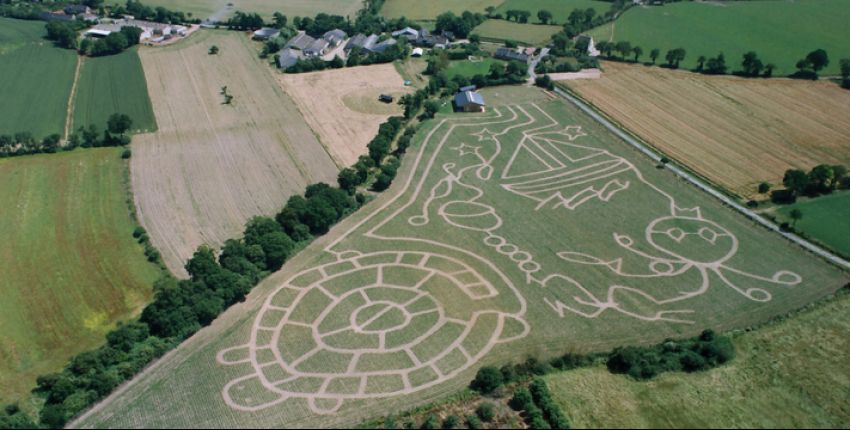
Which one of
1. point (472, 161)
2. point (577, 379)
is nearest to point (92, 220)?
point (472, 161)

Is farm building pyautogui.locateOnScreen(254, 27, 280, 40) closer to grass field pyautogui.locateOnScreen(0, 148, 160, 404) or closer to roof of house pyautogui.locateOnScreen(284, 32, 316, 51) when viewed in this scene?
roof of house pyautogui.locateOnScreen(284, 32, 316, 51)

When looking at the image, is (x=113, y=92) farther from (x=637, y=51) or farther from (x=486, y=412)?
(x=637, y=51)

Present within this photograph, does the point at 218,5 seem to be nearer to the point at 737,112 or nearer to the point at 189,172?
the point at 189,172

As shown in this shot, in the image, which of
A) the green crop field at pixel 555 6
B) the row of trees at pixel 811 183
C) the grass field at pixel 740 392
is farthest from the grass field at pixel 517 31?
the grass field at pixel 740 392

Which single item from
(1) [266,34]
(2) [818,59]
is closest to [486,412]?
(2) [818,59]

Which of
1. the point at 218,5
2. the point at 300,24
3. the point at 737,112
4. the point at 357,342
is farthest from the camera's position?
the point at 218,5

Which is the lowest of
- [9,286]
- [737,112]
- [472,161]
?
[9,286]
